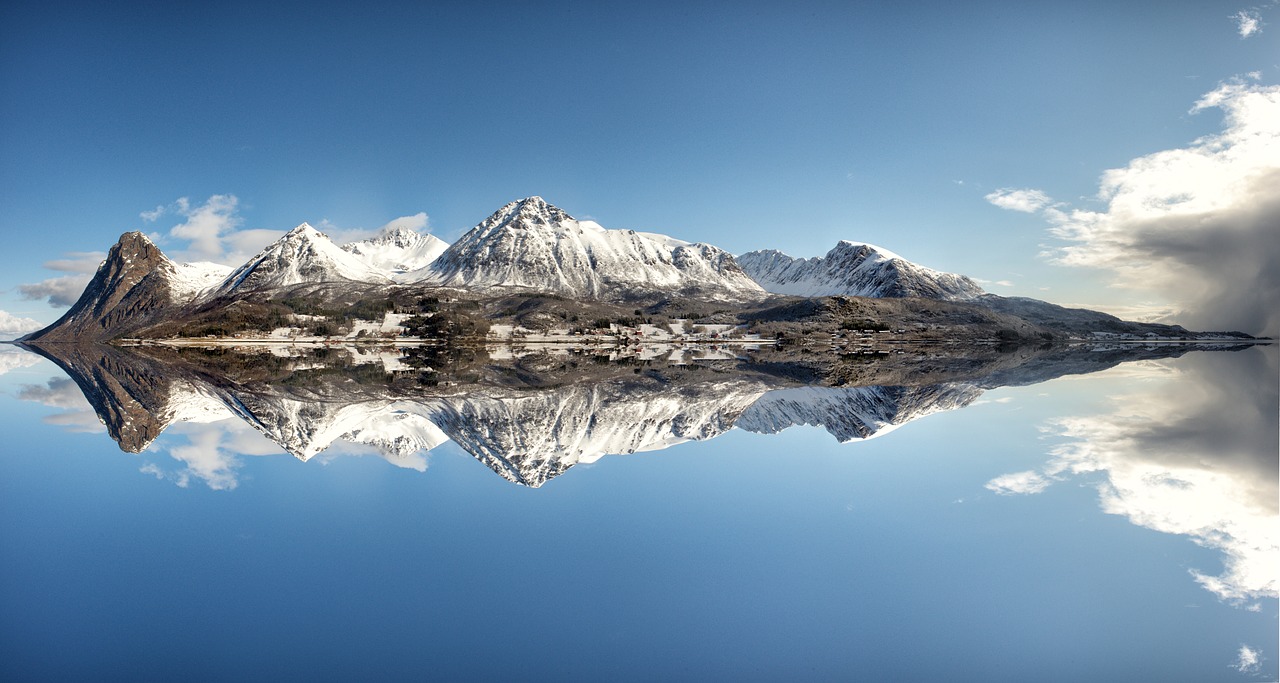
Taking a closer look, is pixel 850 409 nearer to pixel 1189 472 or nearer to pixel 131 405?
pixel 1189 472

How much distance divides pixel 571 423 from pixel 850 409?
16980 mm

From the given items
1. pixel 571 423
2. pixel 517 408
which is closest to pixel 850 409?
pixel 571 423

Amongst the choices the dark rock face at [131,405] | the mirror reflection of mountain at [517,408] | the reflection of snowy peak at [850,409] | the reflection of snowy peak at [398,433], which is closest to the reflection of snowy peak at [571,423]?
the mirror reflection of mountain at [517,408]

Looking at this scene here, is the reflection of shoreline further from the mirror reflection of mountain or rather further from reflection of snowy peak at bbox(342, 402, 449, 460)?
reflection of snowy peak at bbox(342, 402, 449, 460)

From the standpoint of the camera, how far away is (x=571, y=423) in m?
32.1

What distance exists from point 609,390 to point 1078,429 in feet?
103

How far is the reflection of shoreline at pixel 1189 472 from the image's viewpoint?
14180 mm

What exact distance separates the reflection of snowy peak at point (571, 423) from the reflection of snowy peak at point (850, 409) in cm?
177

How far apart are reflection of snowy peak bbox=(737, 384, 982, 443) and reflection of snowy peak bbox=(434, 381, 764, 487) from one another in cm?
177

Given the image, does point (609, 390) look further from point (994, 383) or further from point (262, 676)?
point (262, 676)

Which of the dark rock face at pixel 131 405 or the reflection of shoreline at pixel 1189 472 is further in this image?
the dark rock face at pixel 131 405

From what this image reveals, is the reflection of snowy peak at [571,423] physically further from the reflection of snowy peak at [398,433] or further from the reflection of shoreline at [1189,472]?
the reflection of shoreline at [1189,472]

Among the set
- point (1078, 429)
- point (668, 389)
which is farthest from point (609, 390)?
point (1078, 429)

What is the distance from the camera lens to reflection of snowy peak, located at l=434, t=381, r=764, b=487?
2300cm
